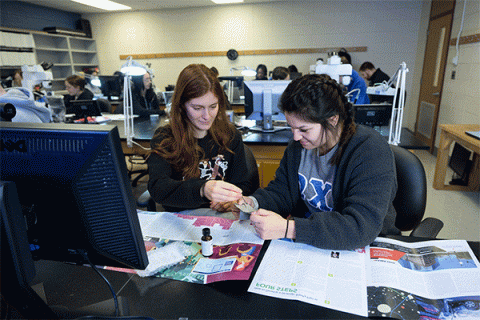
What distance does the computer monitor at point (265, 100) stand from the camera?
257 cm

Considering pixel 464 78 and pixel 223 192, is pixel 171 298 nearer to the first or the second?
pixel 223 192

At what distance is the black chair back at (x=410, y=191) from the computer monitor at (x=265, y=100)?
1464mm

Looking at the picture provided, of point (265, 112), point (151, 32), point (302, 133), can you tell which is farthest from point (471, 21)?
point (151, 32)

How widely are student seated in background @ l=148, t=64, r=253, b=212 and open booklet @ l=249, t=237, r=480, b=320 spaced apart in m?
0.47

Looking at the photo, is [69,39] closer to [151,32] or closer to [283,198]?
[151,32]

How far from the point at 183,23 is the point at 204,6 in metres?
0.62

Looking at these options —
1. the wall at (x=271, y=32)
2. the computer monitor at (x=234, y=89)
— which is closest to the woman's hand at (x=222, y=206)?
the computer monitor at (x=234, y=89)

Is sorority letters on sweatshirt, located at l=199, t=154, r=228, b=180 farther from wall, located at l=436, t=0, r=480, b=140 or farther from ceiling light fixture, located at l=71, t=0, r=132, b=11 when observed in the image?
ceiling light fixture, located at l=71, t=0, r=132, b=11

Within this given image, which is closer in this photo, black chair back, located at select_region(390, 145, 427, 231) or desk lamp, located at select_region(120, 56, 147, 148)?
black chair back, located at select_region(390, 145, 427, 231)

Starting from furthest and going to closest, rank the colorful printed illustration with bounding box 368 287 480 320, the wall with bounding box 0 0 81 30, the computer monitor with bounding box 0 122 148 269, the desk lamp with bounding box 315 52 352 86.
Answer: the wall with bounding box 0 0 81 30
the desk lamp with bounding box 315 52 352 86
the colorful printed illustration with bounding box 368 287 480 320
the computer monitor with bounding box 0 122 148 269

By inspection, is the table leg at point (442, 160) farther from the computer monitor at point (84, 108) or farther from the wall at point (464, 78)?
the computer monitor at point (84, 108)

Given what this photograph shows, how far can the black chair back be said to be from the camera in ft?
3.93

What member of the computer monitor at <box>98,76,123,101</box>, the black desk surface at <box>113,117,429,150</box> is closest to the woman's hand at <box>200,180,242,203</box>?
the black desk surface at <box>113,117,429,150</box>

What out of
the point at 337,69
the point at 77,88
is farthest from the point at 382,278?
the point at 77,88
